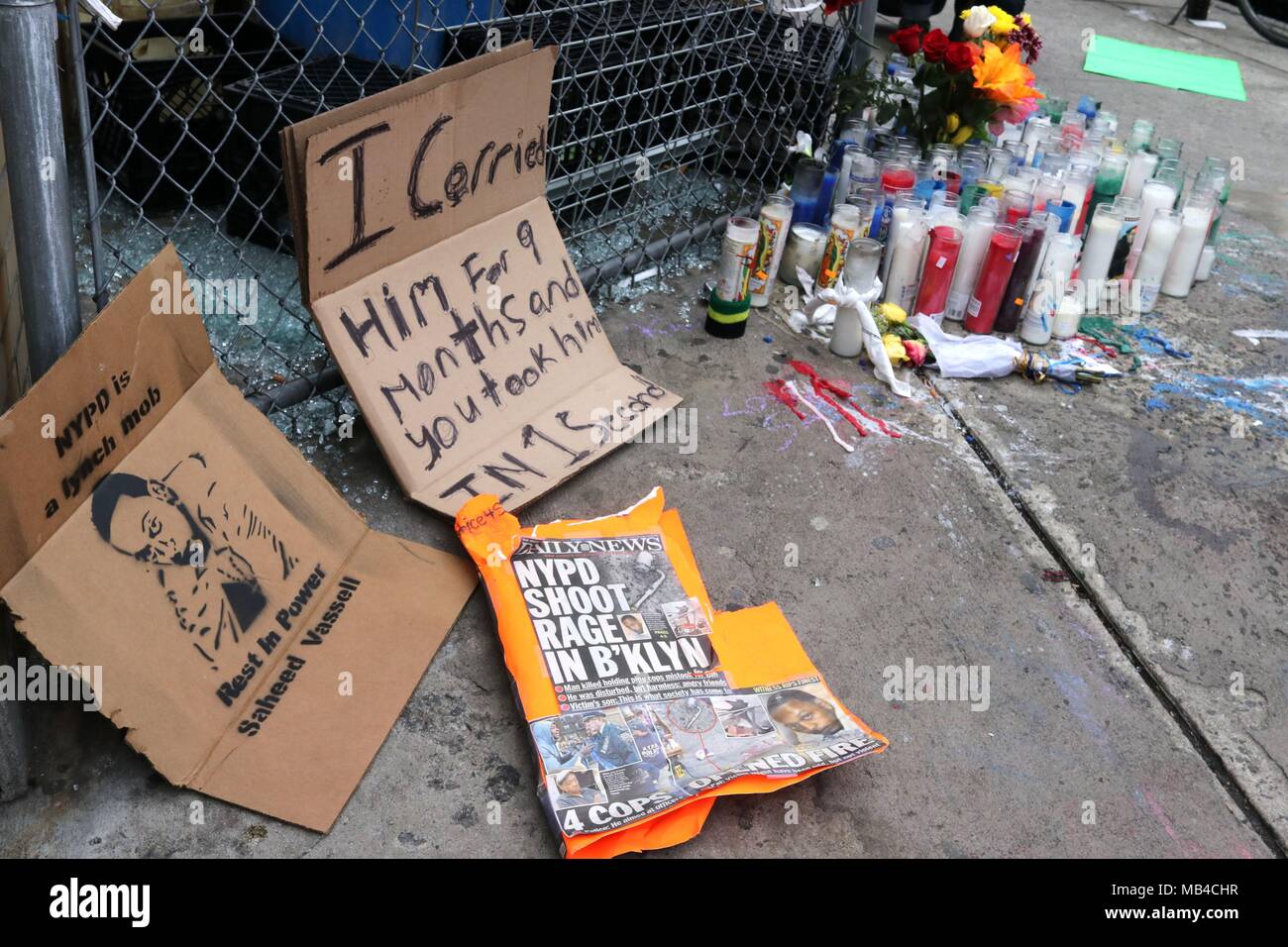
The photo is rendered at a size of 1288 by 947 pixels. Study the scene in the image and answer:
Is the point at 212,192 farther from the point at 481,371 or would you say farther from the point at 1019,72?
the point at 1019,72

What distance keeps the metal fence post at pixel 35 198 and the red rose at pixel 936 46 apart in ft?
7.96

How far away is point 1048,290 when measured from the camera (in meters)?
2.95

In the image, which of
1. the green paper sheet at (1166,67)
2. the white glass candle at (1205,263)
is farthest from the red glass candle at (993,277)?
the green paper sheet at (1166,67)

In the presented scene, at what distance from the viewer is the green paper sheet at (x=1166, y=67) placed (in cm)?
555

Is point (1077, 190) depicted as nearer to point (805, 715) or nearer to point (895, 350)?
point (895, 350)

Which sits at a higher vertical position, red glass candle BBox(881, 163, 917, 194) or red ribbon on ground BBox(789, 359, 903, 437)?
red glass candle BBox(881, 163, 917, 194)

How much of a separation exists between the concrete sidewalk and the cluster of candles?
239mm

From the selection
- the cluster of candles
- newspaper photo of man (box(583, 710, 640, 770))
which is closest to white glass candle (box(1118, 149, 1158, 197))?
the cluster of candles

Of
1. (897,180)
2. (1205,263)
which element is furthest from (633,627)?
(1205,263)

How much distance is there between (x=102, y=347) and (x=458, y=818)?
80 centimetres

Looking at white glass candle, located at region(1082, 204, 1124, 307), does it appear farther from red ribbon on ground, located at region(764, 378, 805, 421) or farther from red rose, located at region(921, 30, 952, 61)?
red ribbon on ground, located at region(764, 378, 805, 421)

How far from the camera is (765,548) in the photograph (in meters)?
2.14

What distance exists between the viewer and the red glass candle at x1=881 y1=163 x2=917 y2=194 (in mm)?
3066

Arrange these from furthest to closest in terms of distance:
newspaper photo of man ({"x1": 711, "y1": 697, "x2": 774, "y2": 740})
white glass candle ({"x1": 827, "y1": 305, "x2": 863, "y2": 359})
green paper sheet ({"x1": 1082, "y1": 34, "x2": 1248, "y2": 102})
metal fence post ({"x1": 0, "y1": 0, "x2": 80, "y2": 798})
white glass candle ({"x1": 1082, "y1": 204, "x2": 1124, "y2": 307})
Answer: green paper sheet ({"x1": 1082, "y1": 34, "x2": 1248, "y2": 102})
white glass candle ({"x1": 1082, "y1": 204, "x2": 1124, "y2": 307})
white glass candle ({"x1": 827, "y1": 305, "x2": 863, "y2": 359})
newspaper photo of man ({"x1": 711, "y1": 697, "x2": 774, "y2": 740})
metal fence post ({"x1": 0, "y1": 0, "x2": 80, "y2": 798})
